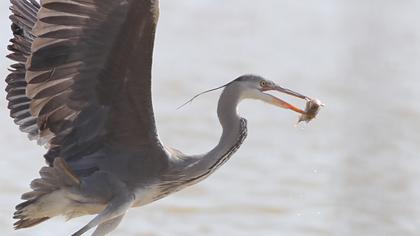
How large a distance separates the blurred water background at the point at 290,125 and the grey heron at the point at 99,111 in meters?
1.77

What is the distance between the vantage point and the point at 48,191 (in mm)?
7512

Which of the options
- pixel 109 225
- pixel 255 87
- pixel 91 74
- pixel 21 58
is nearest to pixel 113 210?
pixel 109 225

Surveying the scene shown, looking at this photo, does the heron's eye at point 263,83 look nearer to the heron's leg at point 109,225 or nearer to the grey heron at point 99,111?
the grey heron at point 99,111

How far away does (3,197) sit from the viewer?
32.8 ft

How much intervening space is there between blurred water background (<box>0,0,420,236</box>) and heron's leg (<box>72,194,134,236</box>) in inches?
71.7

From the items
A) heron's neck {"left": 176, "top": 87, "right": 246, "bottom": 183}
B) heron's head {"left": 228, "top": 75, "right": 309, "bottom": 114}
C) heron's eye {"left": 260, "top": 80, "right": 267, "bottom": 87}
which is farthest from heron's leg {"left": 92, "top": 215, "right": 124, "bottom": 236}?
heron's eye {"left": 260, "top": 80, "right": 267, "bottom": 87}

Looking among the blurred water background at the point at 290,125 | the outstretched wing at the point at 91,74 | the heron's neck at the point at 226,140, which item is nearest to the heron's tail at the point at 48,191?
the outstretched wing at the point at 91,74

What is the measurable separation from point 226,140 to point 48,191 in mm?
1130

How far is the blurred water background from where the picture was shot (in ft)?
33.8

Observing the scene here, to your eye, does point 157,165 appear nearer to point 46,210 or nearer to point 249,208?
point 46,210

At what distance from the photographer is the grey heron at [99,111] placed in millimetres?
7250

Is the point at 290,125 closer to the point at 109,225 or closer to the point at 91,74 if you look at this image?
the point at 109,225

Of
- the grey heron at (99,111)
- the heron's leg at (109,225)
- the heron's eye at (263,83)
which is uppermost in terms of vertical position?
the heron's eye at (263,83)

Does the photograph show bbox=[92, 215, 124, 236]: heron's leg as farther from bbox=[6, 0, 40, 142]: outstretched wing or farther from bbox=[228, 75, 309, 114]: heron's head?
bbox=[228, 75, 309, 114]: heron's head
